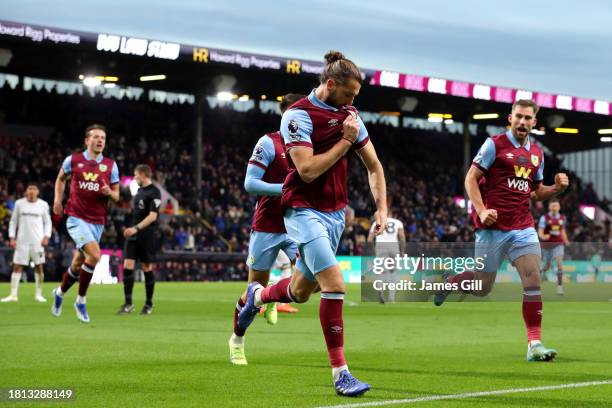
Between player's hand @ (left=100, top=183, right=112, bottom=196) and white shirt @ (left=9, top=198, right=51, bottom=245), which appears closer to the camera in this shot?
Answer: player's hand @ (left=100, top=183, right=112, bottom=196)

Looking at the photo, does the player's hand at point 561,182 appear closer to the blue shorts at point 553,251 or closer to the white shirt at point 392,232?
the white shirt at point 392,232

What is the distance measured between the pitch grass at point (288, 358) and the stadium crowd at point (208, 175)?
61.5ft

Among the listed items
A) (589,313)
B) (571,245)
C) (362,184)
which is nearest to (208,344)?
(589,313)

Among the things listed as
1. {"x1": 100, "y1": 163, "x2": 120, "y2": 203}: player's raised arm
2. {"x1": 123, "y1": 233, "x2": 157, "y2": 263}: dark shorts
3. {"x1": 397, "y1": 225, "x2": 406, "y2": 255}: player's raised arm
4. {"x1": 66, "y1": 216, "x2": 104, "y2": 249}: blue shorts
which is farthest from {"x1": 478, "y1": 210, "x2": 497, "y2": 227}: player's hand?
{"x1": 397, "y1": 225, "x2": 406, "y2": 255}: player's raised arm

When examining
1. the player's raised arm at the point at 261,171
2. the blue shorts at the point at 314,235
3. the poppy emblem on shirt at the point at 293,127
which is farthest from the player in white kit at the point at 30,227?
the poppy emblem on shirt at the point at 293,127

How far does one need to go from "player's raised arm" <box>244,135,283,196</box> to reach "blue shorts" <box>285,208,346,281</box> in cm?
244

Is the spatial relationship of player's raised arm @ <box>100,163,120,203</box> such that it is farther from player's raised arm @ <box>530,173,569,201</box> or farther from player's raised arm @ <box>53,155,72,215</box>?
player's raised arm @ <box>530,173,569,201</box>

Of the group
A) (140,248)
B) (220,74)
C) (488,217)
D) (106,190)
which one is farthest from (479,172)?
(220,74)

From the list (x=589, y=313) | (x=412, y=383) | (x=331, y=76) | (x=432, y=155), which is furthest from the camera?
(x=432, y=155)

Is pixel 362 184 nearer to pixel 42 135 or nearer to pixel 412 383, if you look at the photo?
pixel 42 135

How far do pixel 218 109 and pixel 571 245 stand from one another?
1876 centimetres

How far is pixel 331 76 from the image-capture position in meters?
7.54

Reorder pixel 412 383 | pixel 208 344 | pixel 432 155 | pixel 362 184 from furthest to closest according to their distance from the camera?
pixel 432 155 → pixel 362 184 → pixel 208 344 → pixel 412 383

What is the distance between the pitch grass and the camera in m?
7.33
